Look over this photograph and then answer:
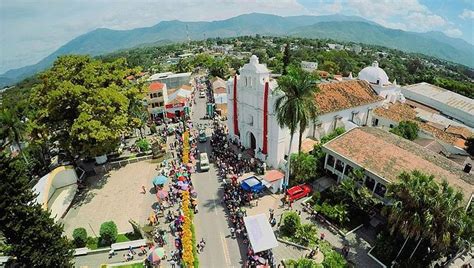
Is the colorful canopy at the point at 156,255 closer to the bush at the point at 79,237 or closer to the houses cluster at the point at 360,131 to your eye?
the bush at the point at 79,237

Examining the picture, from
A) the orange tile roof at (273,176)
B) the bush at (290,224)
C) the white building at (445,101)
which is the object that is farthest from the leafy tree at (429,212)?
the white building at (445,101)

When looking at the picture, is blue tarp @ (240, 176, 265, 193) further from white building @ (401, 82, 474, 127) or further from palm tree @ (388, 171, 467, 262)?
white building @ (401, 82, 474, 127)

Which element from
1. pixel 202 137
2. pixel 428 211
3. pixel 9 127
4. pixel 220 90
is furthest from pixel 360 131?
pixel 9 127

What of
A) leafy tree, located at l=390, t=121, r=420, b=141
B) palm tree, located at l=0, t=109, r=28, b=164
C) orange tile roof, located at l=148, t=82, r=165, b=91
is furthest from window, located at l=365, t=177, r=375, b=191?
palm tree, located at l=0, t=109, r=28, b=164

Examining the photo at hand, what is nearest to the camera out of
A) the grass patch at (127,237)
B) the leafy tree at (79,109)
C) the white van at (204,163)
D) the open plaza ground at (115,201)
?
the grass patch at (127,237)

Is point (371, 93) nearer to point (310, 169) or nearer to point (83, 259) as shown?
point (310, 169)

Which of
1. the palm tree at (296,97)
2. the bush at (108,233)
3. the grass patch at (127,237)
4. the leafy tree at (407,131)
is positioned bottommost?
the grass patch at (127,237)

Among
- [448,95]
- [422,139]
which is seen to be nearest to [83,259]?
[422,139]
